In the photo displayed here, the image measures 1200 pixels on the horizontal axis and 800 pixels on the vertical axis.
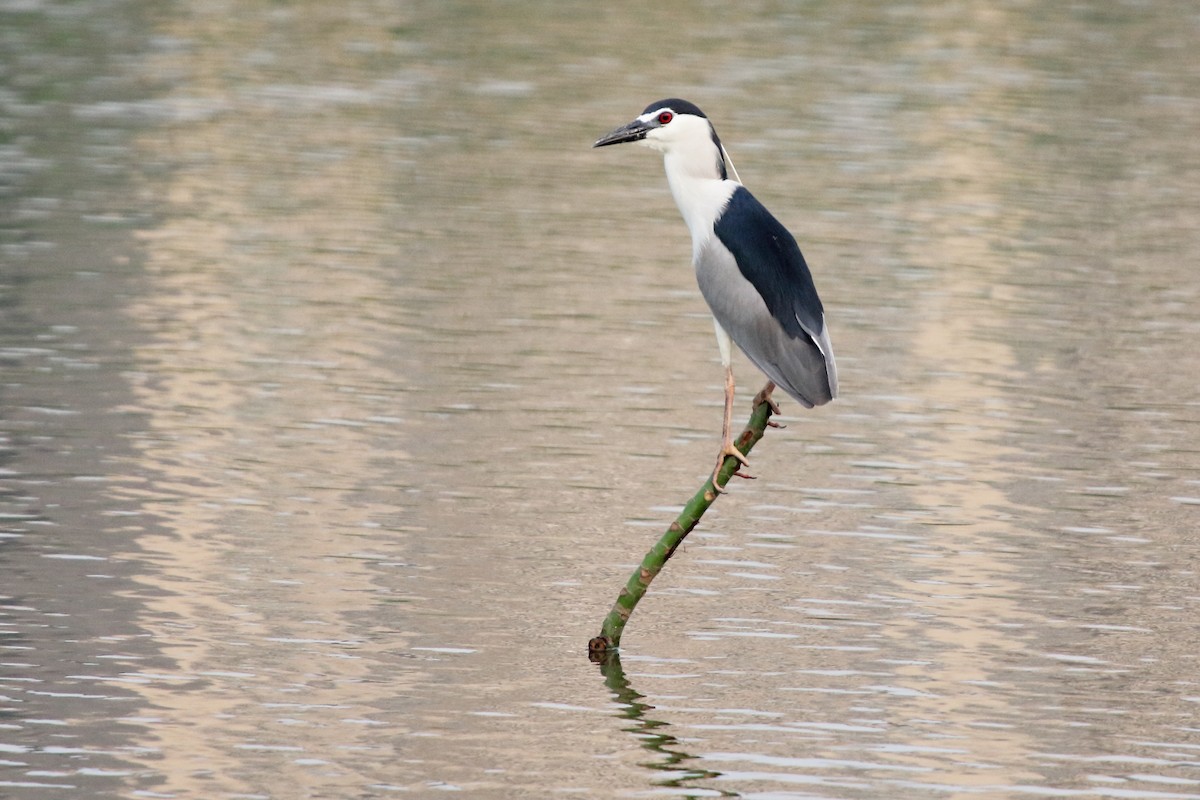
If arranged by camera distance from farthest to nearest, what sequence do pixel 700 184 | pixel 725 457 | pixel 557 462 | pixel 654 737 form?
pixel 557 462 → pixel 700 184 → pixel 725 457 → pixel 654 737

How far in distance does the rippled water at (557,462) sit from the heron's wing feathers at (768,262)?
1.88m

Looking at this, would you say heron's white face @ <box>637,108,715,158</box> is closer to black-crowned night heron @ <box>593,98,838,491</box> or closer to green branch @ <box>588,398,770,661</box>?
black-crowned night heron @ <box>593,98,838,491</box>

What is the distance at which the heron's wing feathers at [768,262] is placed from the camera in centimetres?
1148

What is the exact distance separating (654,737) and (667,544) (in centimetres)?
112

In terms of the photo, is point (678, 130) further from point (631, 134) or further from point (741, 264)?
point (741, 264)

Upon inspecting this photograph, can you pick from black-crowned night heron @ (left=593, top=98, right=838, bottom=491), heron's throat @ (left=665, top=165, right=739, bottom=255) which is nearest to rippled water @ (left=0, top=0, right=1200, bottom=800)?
black-crowned night heron @ (left=593, top=98, right=838, bottom=491)

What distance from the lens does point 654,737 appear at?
35.8 feet

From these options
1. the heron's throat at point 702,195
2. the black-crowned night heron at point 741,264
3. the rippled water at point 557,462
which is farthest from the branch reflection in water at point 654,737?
the heron's throat at point 702,195

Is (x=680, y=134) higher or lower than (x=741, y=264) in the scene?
higher

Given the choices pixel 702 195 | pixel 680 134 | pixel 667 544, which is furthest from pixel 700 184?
pixel 667 544

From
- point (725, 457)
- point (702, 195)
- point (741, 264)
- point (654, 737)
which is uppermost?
point (702, 195)

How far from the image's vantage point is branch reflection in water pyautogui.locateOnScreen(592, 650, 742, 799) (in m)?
10.3

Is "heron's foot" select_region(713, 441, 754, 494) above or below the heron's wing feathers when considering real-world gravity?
below

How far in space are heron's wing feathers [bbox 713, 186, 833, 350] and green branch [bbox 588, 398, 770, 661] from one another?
52 cm
